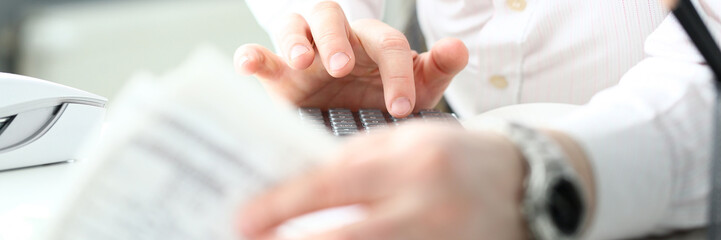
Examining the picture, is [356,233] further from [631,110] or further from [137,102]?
[631,110]

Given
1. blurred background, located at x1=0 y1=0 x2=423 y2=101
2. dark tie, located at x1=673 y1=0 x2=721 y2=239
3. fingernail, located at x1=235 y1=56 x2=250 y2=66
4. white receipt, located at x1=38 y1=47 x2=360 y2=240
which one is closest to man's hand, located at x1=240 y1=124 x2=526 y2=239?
white receipt, located at x1=38 y1=47 x2=360 y2=240

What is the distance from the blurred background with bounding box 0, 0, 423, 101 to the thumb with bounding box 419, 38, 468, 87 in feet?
4.51

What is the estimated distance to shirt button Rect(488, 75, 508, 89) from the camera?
794 mm

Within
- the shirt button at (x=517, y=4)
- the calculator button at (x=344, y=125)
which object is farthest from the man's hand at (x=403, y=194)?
the shirt button at (x=517, y=4)

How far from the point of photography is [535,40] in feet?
2.42

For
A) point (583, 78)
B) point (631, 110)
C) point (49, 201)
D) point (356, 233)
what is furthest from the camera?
point (583, 78)

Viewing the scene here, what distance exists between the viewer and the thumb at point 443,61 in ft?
1.94

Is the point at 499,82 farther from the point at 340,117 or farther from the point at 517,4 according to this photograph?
the point at 340,117

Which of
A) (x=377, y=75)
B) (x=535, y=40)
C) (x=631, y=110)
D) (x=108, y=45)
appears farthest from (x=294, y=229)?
(x=108, y=45)

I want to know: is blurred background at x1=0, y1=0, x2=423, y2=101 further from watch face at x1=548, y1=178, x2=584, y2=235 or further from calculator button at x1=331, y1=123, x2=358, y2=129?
watch face at x1=548, y1=178, x2=584, y2=235

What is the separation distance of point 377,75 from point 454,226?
0.44 meters

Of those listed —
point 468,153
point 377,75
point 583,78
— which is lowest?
point 583,78

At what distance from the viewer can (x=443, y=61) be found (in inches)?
23.7

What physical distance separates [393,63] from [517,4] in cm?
29
